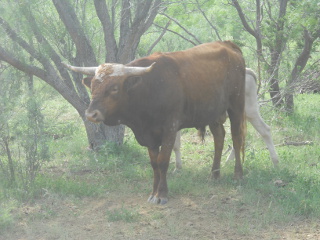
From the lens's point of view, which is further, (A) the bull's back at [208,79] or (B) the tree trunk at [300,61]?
(B) the tree trunk at [300,61]

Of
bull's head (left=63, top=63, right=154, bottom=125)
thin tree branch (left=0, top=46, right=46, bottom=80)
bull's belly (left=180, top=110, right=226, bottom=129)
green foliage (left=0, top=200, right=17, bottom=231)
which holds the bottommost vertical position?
green foliage (left=0, top=200, right=17, bottom=231)

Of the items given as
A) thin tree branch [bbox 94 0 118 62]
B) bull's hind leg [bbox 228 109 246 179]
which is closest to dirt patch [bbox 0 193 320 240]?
bull's hind leg [bbox 228 109 246 179]

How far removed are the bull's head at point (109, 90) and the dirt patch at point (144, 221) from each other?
106 centimetres

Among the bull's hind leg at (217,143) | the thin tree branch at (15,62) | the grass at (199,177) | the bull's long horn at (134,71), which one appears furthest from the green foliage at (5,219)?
the bull's hind leg at (217,143)

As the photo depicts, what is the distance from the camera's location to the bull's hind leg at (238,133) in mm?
6945

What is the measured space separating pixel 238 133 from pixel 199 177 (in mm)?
825

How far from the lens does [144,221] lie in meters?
5.49

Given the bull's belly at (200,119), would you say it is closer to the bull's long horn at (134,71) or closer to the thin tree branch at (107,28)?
the bull's long horn at (134,71)

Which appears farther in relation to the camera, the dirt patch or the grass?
the grass

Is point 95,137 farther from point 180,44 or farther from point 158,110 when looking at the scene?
point 180,44

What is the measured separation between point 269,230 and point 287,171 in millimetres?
1741

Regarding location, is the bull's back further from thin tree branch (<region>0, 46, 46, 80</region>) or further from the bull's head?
thin tree branch (<region>0, 46, 46, 80</region>)

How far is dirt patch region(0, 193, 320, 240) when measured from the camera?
5.14 m

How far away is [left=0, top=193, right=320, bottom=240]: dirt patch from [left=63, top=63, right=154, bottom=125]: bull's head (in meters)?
1.06
